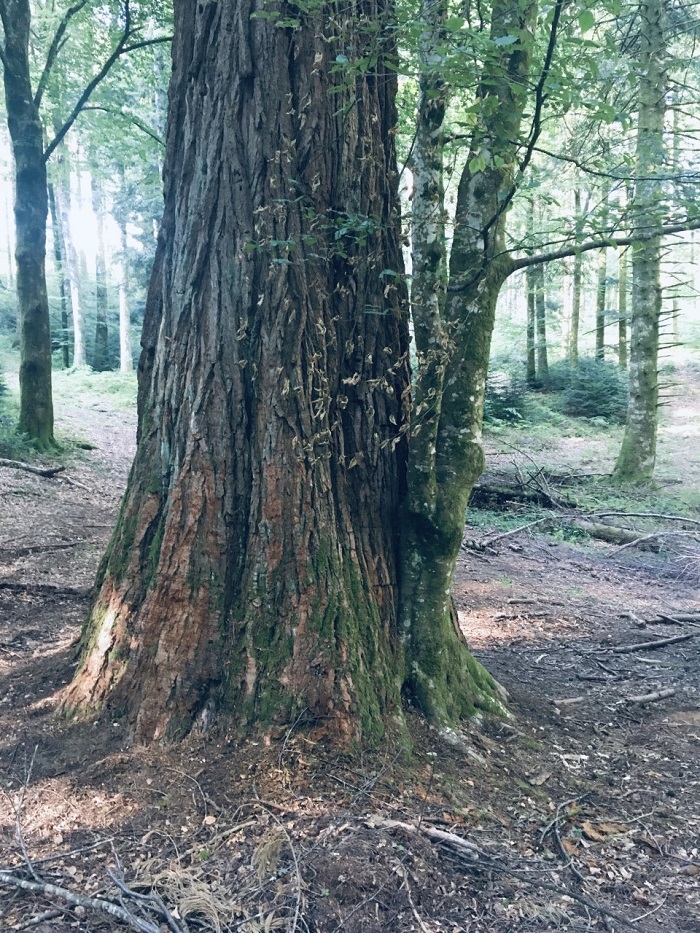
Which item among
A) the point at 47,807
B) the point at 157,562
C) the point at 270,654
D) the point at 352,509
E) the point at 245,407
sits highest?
the point at 245,407

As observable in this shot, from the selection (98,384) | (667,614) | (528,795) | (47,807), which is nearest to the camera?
(47,807)

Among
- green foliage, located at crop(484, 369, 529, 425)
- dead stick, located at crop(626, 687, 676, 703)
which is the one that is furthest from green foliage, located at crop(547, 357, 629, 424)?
dead stick, located at crop(626, 687, 676, 703)

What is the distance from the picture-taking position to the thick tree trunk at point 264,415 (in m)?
3.29

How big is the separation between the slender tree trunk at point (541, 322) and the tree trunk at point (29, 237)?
43.9 feet

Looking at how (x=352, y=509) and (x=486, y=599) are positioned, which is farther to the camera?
(x=486, y=599)

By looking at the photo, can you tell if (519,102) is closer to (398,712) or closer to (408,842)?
(398,712)

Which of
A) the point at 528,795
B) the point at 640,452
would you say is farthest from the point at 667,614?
the point at 640,452

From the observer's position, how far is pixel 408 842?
2.76 m

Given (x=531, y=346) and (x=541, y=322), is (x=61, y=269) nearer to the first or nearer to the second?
(x=531, y=346)

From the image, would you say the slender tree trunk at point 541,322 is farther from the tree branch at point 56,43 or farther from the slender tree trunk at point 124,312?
the slender tree trunk at point 124,312

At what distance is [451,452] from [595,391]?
18.7 meters

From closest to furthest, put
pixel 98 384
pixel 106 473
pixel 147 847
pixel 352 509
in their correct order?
pixel 147 847 → pixel 352 509 → pixel 106 473 → pixel 98 384

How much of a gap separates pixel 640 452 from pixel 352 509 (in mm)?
10548

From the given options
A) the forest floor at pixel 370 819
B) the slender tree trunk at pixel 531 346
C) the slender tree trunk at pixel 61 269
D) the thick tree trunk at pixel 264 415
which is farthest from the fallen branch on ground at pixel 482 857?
the slender tree trunk at pixel 61 269
